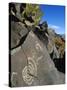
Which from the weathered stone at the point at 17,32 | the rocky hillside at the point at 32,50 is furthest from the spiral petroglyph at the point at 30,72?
the weathered stone at the point at 17,32

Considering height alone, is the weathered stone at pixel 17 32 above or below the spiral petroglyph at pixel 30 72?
above

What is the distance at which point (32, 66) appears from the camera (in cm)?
262

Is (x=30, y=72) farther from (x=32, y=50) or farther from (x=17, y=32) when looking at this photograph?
(x=17, y=32)

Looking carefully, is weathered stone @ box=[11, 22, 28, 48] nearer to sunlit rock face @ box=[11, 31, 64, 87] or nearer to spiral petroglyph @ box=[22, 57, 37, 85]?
sunlit rock face @ box=[11, 31, 64, 87]

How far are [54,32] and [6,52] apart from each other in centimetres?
52

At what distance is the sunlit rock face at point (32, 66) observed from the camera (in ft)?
8.42

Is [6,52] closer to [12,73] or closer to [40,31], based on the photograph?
[12,73]

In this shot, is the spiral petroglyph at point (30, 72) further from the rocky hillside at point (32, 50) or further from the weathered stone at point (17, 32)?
the weathered stone at point (17, 32)

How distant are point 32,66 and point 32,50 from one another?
0.50ft

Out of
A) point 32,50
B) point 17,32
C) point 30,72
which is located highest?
point 17,32

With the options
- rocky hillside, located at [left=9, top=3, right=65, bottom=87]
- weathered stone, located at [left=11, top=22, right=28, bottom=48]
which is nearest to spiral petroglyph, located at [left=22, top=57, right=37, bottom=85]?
rocky hillside, located at [left=9, top=3, right=65, bottom=87]

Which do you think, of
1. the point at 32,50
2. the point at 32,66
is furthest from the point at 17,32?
the point at 32,66

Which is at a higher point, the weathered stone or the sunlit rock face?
the weathered stone

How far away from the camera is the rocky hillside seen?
2562mm
